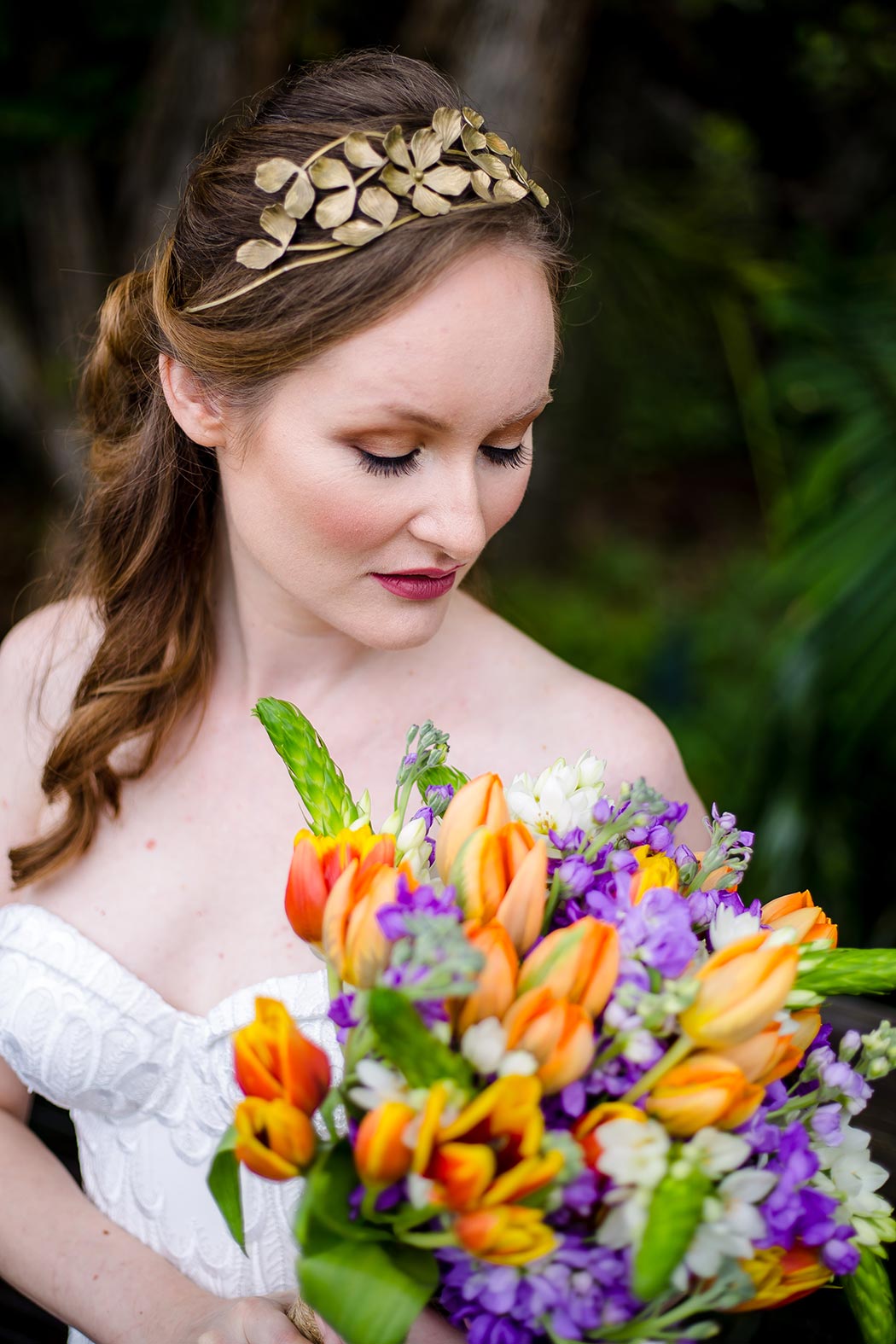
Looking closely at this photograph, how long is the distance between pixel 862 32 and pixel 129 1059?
3.17m

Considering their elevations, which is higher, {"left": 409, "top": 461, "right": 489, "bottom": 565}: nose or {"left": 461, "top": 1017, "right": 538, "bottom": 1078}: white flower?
{"left": 409, "top": 461, "right": 489, "bottom": 565}: nose

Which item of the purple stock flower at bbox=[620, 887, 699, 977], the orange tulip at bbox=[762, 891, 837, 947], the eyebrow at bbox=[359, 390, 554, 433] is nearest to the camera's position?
the purple stock flower at bbox=[620, 887, 699, 977]

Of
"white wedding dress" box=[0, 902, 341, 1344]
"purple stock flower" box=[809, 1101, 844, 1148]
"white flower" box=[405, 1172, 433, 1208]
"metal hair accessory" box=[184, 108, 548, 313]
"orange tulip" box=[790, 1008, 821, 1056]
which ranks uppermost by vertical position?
"metal hair accessory" box=[184, 108, 548, 313]

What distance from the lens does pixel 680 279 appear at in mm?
3262

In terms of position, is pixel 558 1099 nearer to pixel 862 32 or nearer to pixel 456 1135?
pixel 456 1135

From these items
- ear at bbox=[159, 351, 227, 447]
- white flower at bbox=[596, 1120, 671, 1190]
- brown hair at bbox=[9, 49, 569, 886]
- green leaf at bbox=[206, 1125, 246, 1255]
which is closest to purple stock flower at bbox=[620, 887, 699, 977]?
white flower at bbox=[596, 1120, 671, 1190]

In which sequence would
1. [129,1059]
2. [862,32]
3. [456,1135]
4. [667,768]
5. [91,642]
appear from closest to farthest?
1. [456,1135]
2. [129,1059]
3. [667,768]
4. [91,642]
5. [862,32]

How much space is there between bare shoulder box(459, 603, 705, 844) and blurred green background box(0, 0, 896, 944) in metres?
0.03

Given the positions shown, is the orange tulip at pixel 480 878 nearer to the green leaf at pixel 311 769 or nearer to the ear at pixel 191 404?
the green leaf at pixel 311 769

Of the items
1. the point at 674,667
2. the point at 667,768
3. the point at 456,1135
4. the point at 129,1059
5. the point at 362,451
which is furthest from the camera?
the point at 674,667

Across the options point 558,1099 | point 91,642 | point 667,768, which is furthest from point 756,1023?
point 91,642

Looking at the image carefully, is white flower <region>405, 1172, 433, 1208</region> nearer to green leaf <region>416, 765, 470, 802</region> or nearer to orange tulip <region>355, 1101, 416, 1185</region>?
orange tulip <region>355, 1101, 416, 1185</region>

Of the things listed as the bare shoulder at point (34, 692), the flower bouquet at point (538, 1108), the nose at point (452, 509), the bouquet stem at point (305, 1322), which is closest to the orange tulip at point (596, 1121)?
the flower bouquet at point (538, 1108)

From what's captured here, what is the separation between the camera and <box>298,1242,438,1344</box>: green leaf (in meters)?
0.78
